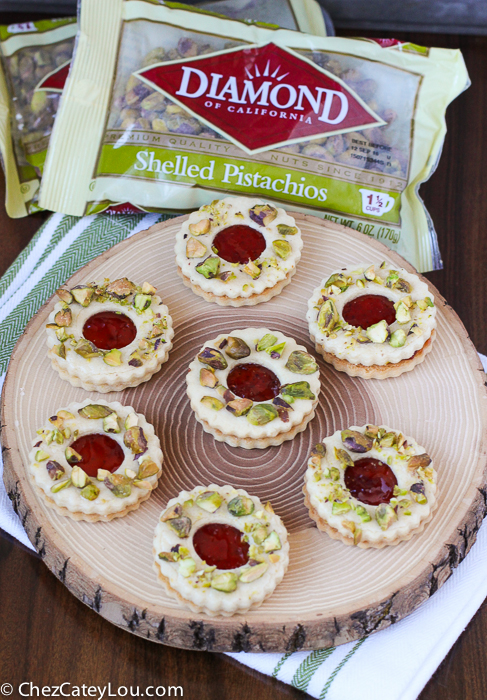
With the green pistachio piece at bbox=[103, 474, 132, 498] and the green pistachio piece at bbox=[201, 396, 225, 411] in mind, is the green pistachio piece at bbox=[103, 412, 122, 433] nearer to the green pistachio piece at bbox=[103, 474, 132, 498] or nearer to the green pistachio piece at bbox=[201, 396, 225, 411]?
the green pistachio piece at bbox=[103, 474, 132, 498]

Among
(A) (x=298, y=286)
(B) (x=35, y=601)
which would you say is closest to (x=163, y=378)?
(A) (x=298, y=286)

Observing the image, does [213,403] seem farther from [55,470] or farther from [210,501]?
[55,470]

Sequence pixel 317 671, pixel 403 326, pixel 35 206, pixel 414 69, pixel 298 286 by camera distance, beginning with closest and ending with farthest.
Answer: pixel 317 671 → pixel 403 326 → pixel 298 286 → pixel 414 69 → pixel 35 206

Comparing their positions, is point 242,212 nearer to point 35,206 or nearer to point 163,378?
point 163,378

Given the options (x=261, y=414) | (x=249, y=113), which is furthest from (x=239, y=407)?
(x=249, y=113)

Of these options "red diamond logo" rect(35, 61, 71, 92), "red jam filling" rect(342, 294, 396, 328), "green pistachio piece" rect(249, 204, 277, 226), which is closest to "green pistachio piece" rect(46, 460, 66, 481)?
"red jam filling" rect(342, 294, 396, 328)

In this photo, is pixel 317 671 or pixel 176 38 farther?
pixel 176 38
